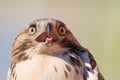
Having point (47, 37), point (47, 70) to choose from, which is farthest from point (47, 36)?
point (47, 70)

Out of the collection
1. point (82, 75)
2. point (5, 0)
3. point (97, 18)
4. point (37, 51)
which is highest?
point (5, 0)

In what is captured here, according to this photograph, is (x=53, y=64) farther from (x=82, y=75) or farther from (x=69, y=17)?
(x=69, y=17)

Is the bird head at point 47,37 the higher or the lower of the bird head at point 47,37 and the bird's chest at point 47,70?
the higher

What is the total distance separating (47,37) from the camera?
119 centimetres

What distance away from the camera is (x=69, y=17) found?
1.28 metres

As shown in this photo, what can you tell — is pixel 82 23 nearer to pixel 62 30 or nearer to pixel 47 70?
pixel 62 30

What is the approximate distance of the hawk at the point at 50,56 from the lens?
118 cm

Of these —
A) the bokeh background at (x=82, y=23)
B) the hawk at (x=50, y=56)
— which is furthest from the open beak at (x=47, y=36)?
the bokeh background at (x=82, y=23)

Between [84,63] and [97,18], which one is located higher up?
[97,18]

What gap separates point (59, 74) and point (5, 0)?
50 cm

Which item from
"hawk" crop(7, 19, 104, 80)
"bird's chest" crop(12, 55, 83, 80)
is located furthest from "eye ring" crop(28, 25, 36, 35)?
"bird's chest" crop(12, 55, 83, 80)

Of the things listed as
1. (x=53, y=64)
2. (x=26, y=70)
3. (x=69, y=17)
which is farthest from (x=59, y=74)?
(x=69, y=17)

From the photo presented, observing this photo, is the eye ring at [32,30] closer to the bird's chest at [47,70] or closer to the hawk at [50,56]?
the hawk at [50,56]

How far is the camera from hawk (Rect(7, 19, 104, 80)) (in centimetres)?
118
